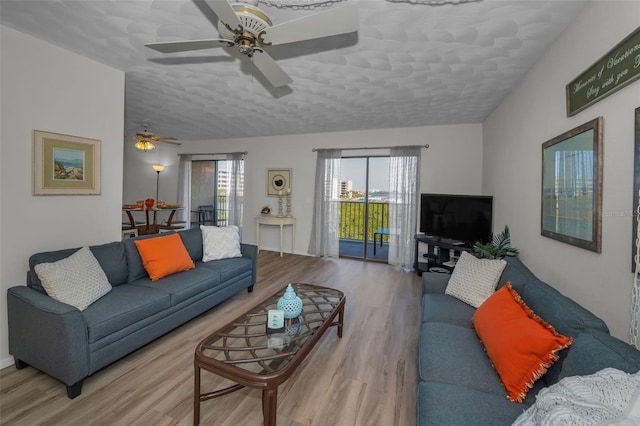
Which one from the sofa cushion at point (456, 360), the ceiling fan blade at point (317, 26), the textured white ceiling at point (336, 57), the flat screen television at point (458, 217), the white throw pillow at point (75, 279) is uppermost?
the textured white ceiling at point (336, 57)

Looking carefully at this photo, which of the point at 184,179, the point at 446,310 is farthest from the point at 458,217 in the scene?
the point at 184,179

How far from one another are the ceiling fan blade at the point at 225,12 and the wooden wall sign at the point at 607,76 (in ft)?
6.21

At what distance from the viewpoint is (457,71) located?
2605 mm

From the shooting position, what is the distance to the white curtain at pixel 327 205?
17.2 ft

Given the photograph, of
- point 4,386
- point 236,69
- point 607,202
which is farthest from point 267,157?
point 607,202

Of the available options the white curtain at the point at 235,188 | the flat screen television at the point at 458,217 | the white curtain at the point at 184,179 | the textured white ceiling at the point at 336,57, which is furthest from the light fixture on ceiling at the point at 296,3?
the white curtain at the point at 184,179

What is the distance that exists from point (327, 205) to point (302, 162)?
105cm

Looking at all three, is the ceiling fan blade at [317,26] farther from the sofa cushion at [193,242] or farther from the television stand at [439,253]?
the television stand at [439,253]

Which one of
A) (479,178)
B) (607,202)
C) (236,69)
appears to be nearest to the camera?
(607,202)

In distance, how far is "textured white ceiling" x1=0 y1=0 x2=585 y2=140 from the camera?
1805mm

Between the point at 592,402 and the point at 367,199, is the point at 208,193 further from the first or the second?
the point at 592,402

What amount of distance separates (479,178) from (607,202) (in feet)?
10.6

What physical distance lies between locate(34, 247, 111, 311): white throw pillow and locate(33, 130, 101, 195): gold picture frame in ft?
2.24

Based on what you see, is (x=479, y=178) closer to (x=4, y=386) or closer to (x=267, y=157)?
(x=267, y=157)
